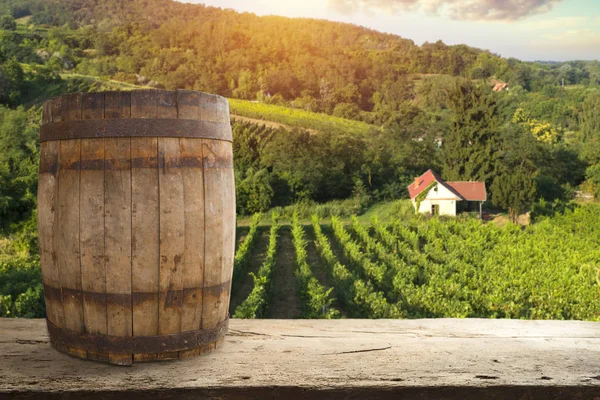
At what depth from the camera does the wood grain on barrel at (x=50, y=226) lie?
1.58m

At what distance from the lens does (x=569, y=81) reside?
52.9 m

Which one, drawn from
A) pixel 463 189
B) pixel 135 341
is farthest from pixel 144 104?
pixel 463 189

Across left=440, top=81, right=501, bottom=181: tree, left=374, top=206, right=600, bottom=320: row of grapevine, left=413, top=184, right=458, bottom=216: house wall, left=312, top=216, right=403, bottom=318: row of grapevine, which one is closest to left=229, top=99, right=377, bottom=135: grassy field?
left=440, top=81, right=501, bottom=181: tree

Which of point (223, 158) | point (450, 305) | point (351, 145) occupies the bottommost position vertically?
point (450, 305)

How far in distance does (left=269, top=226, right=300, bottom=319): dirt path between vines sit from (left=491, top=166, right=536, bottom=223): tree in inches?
375

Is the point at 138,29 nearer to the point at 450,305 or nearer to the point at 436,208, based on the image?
the point at 436,208

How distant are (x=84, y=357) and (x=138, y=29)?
51.1m

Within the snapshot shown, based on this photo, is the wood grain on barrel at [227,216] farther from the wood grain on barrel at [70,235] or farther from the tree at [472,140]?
the tree at [472,140]

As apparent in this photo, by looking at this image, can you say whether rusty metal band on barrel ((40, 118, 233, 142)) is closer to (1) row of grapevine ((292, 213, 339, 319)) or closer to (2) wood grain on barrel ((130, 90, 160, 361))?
(2) wood grain on barrel ((130, 90, 160, 361))

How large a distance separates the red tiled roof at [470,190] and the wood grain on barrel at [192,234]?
20795mm

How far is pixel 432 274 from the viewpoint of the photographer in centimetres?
1175

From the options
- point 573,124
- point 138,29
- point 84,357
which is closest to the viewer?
point 84,357

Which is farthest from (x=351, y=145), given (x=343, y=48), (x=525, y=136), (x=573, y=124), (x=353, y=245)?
(x=343, y=48)

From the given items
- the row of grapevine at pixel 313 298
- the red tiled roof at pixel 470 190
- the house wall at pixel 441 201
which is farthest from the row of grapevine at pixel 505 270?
the red tiled roof at pixel 470 190
